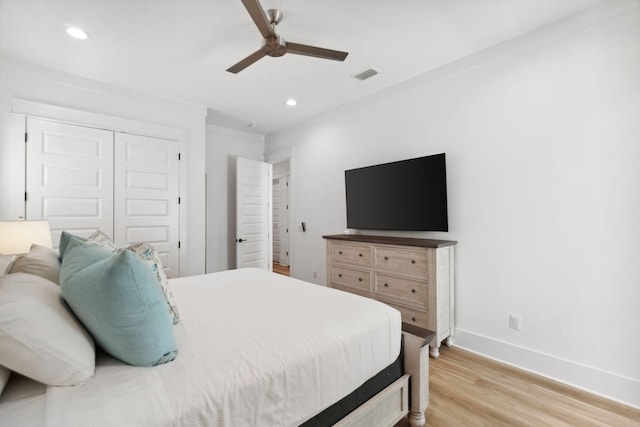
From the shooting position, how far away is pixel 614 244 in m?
1.94

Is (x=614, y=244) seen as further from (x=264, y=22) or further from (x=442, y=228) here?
(x=264, y=22)

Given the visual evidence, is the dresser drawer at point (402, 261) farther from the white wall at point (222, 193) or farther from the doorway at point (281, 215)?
the doorway at point (281, 215)

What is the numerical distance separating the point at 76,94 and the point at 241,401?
12.0 feet

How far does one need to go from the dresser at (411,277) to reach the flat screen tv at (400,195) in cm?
28

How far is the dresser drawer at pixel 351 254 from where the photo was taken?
3.01 meters

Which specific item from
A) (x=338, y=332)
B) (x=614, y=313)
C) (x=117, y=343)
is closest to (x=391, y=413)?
(x=338, y=332)

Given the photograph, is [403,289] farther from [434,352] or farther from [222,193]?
[222,193]

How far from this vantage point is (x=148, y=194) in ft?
11.3

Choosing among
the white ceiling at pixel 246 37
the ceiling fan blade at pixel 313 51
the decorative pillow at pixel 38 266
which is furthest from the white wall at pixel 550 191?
the decorative pillow at pixel 38 266

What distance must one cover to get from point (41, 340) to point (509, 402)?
8.06 ft

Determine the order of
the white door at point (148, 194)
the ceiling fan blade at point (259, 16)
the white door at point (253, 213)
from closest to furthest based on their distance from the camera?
the ceiling fan blade at point (259, 16) → the white door at point (148, 194) → the white door at point (253, 213)

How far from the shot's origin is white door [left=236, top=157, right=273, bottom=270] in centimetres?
459

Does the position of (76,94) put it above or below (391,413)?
above

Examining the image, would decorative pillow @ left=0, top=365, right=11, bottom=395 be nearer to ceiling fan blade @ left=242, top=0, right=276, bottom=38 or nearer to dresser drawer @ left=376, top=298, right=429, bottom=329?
ceiling fan blade @ left=242, top=0, right=276, bottom=38
